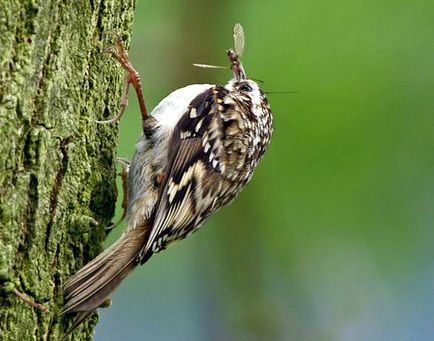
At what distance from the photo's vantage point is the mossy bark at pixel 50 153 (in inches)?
92.0

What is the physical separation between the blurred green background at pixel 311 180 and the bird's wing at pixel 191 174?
0.59 m

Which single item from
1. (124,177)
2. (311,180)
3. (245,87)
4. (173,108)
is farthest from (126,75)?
(311,180)

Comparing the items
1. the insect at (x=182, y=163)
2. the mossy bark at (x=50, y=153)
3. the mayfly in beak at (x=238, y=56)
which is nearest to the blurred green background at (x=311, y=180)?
the mayfly in beak at (x=238, y=56)

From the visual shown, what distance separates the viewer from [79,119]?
8.79 ft

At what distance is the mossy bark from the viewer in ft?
7.67

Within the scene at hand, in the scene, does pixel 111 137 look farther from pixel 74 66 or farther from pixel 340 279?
pixel 340 279

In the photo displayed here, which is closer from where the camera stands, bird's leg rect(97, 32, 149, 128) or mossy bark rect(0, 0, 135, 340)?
mossy bark rect(0, 0, 135, 340)

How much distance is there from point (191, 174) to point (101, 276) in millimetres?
574

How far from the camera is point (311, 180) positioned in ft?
12.9

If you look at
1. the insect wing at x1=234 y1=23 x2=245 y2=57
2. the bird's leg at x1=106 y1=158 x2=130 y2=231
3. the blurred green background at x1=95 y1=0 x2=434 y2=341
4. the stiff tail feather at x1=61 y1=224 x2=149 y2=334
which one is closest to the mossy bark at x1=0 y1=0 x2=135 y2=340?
the stiff tail feather at x1=61 y1=224 x2=149 y2=334

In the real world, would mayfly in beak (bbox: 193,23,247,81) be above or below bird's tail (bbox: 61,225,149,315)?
above

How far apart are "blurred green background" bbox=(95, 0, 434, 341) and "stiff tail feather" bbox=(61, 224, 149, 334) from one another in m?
0.99

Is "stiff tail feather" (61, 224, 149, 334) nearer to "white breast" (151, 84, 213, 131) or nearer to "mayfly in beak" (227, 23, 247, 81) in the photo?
"white breast" (151, 84, 213, 131)

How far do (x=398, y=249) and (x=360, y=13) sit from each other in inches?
39.7
